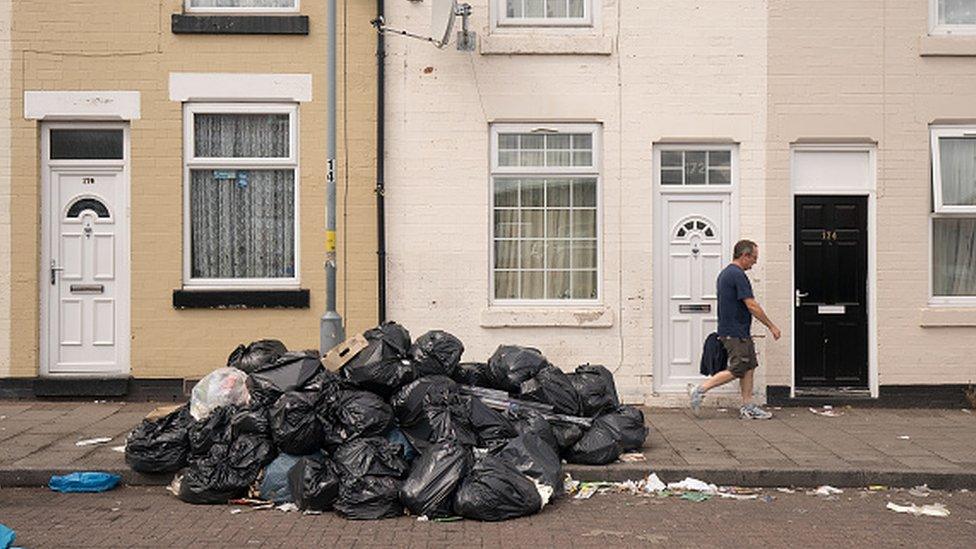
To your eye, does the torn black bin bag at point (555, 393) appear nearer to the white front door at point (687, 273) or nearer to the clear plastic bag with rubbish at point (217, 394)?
the clear plastic bag with rubbish at point (217, 394)

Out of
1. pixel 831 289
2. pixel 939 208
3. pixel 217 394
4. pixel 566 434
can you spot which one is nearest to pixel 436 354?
pixel 566 434

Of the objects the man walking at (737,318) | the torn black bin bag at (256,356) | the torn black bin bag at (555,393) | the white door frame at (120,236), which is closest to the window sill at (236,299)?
the white door frame at (120,236)

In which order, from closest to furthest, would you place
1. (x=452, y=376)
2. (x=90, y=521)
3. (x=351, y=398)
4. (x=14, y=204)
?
(x=90, y=521) → (x=351, y=398) → (x=452, y=376) → (x=14, y=204)

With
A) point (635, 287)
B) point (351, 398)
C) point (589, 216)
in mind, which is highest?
point (589, 216)

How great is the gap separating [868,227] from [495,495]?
639cm

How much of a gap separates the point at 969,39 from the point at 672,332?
15.0 feet

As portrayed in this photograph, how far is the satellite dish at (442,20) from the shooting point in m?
11.0

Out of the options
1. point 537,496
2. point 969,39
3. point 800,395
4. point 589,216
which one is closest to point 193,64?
point 589,216

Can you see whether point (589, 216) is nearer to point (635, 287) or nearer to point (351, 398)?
point (635, 287)

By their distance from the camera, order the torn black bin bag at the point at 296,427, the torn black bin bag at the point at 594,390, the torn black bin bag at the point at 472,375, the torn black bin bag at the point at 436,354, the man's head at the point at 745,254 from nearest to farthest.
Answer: the torn black bin bag at the point at 296,427 < the torn black bin bag at the point at 436,354 < the torn black bin bag at the point at 594,390 < the torn black bin bag at the point at 472,375 < the man's head at the point at 745,254

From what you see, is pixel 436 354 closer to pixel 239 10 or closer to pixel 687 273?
pixel 687 273

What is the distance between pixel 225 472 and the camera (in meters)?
8.25

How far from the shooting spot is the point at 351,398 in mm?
8633

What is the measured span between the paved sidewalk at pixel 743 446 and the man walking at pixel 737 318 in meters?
0.50
